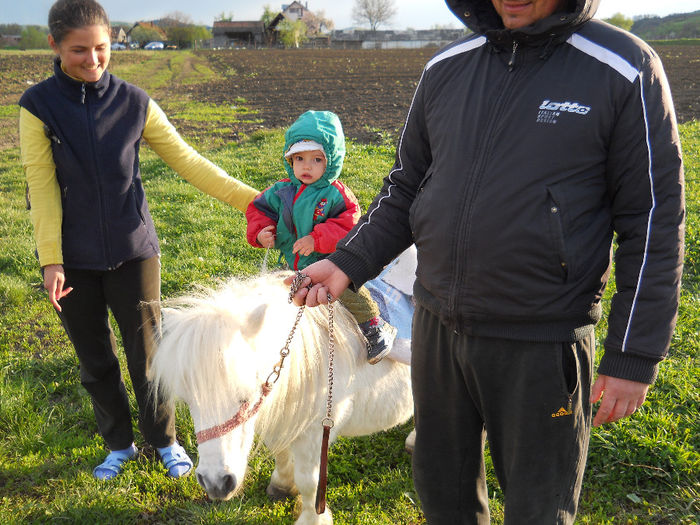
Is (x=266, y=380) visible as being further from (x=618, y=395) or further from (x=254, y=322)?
(x=618, y=395)

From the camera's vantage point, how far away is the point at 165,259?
567 centimetres

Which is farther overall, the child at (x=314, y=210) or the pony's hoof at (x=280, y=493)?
the pony's hoof at (x=280, y=493)

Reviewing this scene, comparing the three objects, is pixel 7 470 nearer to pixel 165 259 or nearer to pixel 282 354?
pixel 282 354

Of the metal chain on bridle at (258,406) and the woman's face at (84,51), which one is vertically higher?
the woman's face at (84,51)

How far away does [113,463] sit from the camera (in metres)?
3.11

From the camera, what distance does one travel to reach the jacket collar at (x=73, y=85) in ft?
8.29

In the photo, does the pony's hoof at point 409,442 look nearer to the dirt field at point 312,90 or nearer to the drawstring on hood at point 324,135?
the drawstring on hood at point 324,135

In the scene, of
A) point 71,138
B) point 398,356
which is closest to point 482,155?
point 398,356

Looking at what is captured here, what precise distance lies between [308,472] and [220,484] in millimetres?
742

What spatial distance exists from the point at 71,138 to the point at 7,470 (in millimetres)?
1963

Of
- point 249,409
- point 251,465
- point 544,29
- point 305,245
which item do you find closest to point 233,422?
point 249,409

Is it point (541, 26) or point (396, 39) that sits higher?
point (396, 39)

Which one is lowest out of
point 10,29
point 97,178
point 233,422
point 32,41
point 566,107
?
point 233,422

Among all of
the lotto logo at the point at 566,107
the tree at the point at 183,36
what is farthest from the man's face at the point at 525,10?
the tree at the point at 183,36
